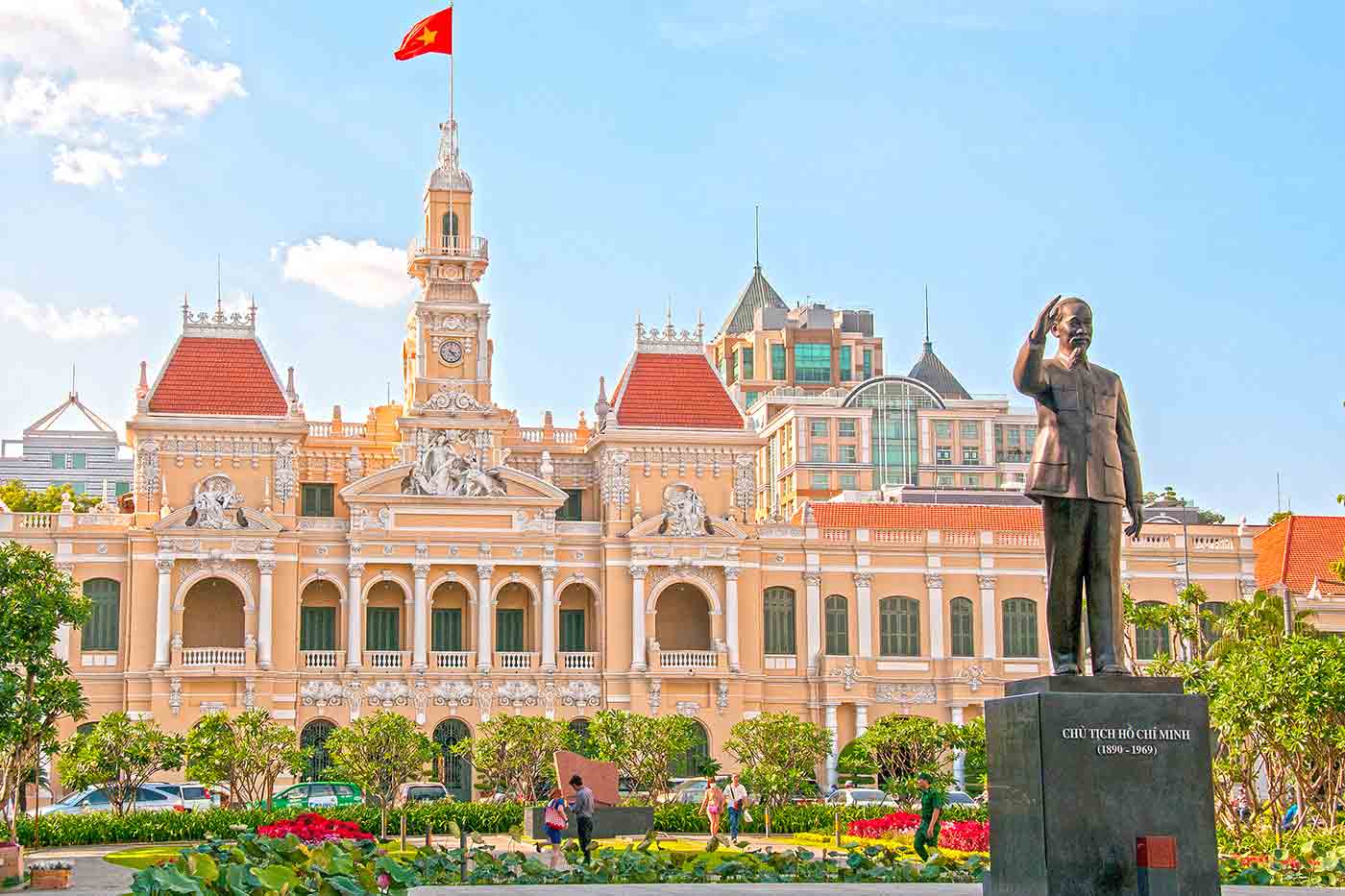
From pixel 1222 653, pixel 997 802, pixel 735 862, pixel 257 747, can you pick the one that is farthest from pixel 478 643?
pixel 997 802

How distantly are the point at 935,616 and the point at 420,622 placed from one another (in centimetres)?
1635

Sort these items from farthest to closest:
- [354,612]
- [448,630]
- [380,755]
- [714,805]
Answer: [448,630], [354,612], [380,755], [714,805]

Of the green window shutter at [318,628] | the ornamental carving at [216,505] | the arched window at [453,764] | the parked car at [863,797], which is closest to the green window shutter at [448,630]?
the arched window at [453,764]

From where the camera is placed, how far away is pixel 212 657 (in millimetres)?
55156

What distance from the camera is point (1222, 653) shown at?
118ft

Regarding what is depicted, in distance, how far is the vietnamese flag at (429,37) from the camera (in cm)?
5641

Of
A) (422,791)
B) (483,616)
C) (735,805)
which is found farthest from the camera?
(483,616)

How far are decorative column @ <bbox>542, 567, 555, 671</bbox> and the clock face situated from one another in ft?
23.3

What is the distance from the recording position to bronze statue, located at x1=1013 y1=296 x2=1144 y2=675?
53.6ft

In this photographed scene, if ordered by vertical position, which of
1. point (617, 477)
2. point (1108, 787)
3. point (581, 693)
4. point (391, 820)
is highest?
point (617, 477)

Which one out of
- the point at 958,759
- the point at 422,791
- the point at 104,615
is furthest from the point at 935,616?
the point at 104,615

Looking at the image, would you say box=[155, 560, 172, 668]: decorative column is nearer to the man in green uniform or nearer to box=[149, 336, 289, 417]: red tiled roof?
box=[149, 336, 289, 417]: red tiled roof

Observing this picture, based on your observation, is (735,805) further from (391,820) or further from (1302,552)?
(1302,552)

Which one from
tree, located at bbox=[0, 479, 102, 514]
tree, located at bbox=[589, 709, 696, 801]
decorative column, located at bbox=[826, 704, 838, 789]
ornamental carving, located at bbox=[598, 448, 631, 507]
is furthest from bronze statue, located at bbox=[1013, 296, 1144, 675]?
tree, located at bbox=[0, 479, 102, 514]
